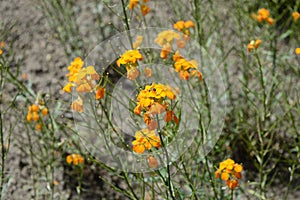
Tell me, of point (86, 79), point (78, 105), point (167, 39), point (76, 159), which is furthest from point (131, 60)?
point (76, 159)

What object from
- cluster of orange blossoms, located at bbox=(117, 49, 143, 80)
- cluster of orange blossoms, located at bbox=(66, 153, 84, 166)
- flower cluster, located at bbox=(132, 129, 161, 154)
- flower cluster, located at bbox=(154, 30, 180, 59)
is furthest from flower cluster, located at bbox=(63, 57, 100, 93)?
cluster of orange blossoms, located at bbox=(66, 153, 84, 166)

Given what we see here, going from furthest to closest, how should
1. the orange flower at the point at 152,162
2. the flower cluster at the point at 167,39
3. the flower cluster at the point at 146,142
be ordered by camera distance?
the flower cluster at the point at 167,39 < the orange flower at the point at 152,162 < the flower cluster at the point at 146,142

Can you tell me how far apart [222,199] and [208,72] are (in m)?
0.93

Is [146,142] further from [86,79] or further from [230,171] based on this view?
[230,171]

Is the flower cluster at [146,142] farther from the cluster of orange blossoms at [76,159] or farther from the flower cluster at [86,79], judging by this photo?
the cluster of orange blossoms at [76,159]

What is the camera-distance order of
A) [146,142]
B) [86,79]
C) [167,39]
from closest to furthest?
1. [146,142]
2. [86,79]
3. [167,39]

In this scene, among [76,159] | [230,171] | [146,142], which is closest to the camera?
[146,142]

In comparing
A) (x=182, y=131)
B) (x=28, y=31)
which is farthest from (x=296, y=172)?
(x=28, y=31)

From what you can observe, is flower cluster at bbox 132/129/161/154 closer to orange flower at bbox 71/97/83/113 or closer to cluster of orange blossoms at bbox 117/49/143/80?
cluster of orange blossoms at bbox 117/49/143/80

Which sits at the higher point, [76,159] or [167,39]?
[167,39]

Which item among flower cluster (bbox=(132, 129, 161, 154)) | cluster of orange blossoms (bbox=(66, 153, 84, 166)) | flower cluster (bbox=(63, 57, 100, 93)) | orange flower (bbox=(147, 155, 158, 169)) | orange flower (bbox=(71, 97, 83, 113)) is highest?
flower cluster (bbox=(63, 57, 100, 93))

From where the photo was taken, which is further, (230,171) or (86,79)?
(230,171)

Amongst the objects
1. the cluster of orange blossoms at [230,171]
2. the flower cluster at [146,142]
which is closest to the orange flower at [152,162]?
the flower cluster at [146,142]

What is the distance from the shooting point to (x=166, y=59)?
2291mm
